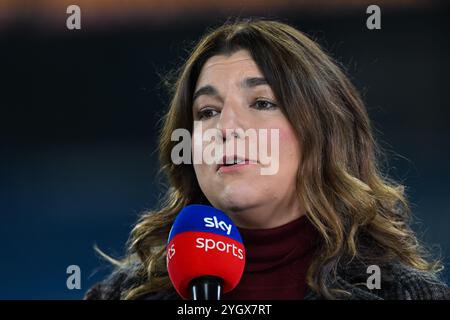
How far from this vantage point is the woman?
4.13 ft

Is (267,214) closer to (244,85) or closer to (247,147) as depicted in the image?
Result: (247,147)

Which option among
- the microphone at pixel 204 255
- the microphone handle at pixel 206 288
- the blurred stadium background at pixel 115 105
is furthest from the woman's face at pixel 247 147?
the blurred stadium background at pixel 115 105

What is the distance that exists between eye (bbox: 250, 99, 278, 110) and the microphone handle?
1.41 ft

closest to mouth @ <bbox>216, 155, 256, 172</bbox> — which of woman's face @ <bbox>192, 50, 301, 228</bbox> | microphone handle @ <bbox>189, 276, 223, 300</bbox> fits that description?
woman's face @ <bbox>192, 50, 301, 228</bbox>

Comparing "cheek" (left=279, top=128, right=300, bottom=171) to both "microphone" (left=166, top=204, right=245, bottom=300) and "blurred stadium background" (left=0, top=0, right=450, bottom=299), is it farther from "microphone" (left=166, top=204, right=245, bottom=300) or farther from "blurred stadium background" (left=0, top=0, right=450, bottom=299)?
"blurred stadium background" (left=0, top=0, right=450, bottom=299)

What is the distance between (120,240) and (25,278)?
29 centimetres

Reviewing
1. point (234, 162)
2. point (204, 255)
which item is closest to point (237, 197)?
point (234, 162)

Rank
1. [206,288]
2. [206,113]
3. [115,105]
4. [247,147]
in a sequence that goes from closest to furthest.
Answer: [206,288], [247,147], [206,113], [115,105]

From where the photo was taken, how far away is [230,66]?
53.2 inches

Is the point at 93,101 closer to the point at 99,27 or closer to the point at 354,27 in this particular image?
the point at 99,27

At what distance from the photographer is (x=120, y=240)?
199cm

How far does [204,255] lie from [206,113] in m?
0.46

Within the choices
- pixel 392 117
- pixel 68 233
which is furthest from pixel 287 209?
pixel 68 233

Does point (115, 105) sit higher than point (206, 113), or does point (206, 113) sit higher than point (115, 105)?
point (115, 105)
